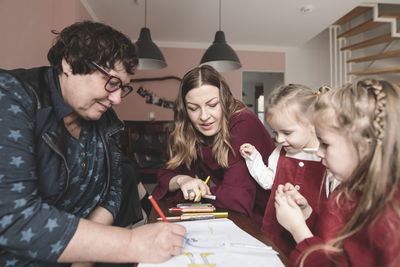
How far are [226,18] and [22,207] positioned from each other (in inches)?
167

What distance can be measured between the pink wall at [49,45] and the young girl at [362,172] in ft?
7.87

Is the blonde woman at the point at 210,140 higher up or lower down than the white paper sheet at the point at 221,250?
higher up

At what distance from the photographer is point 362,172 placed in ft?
1.88

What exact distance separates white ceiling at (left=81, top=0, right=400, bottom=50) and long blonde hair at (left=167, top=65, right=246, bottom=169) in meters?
2.72

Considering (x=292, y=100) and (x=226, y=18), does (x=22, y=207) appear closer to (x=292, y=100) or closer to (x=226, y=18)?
(x=292, y=100)

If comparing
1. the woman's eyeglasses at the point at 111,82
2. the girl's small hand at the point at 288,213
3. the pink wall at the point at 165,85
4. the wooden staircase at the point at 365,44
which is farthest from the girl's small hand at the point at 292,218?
the pink wall at the point at 165,85

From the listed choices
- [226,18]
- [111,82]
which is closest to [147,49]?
[226,18]

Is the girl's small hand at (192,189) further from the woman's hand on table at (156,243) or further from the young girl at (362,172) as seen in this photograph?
the young girl at (362,172)

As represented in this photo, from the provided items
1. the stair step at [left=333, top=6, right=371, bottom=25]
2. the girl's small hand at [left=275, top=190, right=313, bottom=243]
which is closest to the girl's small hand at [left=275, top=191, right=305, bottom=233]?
the girl's small hand at [left=275, top=190, right=313, bottom=243]

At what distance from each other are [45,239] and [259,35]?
5.15 meters

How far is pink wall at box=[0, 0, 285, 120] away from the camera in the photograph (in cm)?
221

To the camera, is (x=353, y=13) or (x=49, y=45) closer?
(x=49, y=45)

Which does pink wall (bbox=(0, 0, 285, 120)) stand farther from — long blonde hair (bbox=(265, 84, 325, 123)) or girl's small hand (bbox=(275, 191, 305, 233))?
girl's small hand (bbox=(275, 191, 305, 233))

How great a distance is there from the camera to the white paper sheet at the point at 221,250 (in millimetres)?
611
